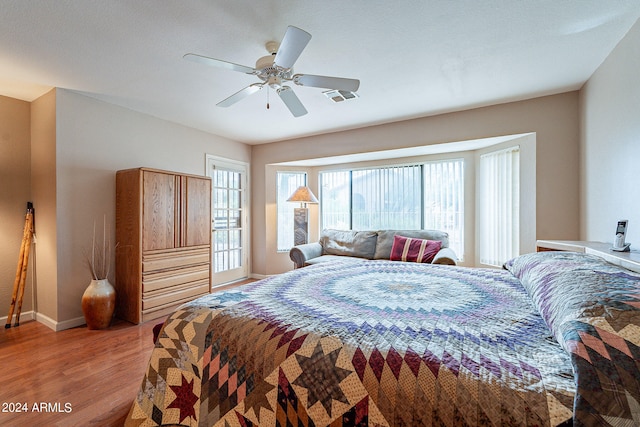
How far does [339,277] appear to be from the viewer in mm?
2004

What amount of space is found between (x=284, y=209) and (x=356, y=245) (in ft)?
5.52

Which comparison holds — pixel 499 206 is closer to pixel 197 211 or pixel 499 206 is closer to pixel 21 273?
pixel 197 211

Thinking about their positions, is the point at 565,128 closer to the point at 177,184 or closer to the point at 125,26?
the point at 125,26

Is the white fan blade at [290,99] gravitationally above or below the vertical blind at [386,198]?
above

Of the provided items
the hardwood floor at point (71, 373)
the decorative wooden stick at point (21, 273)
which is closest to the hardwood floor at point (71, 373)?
the hardwood floor at point (71, 373)

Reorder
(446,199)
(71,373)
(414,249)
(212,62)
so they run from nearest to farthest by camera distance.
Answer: (212,62), (71,373), (414,249), (446,199)

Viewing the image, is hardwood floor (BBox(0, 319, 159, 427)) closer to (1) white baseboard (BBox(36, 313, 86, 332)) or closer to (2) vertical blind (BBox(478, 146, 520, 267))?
(1) white baseboard (BBox(36, 313, 86, 332))

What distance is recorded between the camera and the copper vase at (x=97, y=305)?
2893 millimetres

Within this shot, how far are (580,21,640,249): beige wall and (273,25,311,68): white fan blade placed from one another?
2.26m

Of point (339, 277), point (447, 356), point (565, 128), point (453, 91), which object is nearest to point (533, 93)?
point (565, 128)

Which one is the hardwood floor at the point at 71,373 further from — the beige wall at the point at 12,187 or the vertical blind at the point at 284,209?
the vertical blind at the point at 284,209

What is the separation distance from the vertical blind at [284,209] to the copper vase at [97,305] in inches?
109

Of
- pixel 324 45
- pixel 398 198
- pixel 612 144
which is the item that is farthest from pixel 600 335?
pixel 398 198

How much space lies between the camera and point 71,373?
2.12 m
